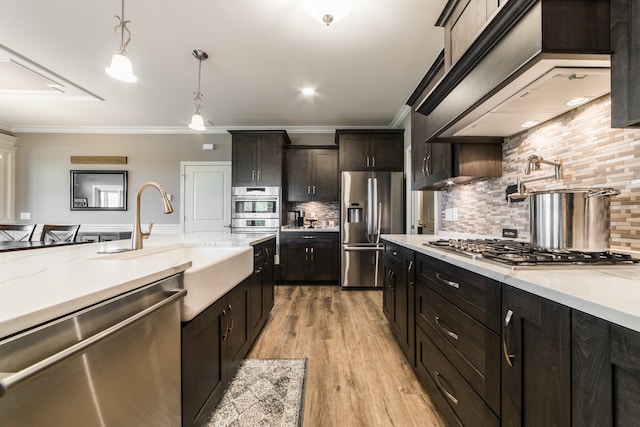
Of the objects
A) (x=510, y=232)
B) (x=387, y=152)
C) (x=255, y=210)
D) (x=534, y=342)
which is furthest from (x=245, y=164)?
(x=534, y=342)

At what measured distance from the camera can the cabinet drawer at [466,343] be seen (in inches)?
36.6

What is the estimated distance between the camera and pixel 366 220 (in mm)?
4207

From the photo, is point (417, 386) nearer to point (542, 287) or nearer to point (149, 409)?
point (542, 287)

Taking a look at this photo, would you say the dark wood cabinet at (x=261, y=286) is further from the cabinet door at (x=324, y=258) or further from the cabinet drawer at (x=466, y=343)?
the cabinet door at (x=324, y=258)

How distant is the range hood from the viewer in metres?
0.95

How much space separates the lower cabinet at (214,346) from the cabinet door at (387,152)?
2.86m

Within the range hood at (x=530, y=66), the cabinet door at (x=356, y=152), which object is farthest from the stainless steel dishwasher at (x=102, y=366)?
the cabinet door at (x=356, y=152)

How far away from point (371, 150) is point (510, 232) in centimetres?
287

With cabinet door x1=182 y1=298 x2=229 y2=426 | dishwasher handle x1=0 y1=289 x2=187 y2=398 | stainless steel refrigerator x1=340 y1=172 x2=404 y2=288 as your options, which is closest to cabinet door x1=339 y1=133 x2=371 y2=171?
stainless steel refrigerator x1=340 y1=172 x2=404 y2=288

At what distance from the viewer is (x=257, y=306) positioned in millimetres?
2273

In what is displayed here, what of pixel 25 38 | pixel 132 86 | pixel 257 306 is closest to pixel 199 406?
pixel 257 306

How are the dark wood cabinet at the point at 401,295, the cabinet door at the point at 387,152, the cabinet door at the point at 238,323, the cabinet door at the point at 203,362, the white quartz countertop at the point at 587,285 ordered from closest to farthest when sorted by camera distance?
1. the white quartz countertop at the point at 587,285
2. the cabinet door at the point at 203,362
3. the cabinet door at the point at 238,323
4. the dark wood cabinet at the point at 401,295
5. the cabinet door at the point at 387,152

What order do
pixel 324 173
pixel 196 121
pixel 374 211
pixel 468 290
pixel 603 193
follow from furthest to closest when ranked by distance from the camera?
pixel 324 173 < pixel 374 211 < pixel 196 121 < pixel 468 290 < pixel 603 193

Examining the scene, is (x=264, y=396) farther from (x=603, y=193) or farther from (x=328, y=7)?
(x=328, y=7)
